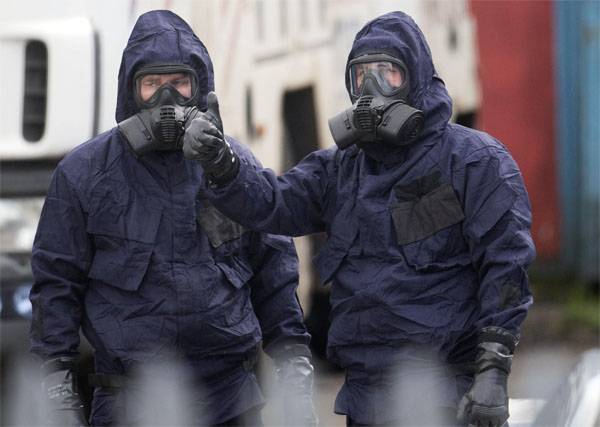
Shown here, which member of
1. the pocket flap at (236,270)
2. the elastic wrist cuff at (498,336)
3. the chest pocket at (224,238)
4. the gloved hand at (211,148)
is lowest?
the elastic wrist cuff at (498,336)

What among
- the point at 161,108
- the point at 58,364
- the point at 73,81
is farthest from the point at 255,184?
the point at 73,81

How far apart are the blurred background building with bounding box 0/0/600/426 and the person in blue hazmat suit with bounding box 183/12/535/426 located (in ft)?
5.68

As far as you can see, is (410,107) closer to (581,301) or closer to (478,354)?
(478,354)

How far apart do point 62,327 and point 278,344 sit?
65 centimetres

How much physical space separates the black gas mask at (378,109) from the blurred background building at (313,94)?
1705 mm

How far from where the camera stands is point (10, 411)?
6023mm

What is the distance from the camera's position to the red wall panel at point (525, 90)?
36.8 ft

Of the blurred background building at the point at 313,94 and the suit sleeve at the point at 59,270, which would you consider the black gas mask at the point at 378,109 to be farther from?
the blurred background building at the point at 313,94

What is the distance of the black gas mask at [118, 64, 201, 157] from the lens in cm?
453

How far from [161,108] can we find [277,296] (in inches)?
26.9

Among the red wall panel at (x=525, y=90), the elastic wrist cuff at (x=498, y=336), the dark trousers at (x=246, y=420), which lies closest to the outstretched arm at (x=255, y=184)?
the dark trousers at (x=246, y=420)

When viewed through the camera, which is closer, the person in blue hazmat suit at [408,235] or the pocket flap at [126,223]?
the person in blue hazmat suit at [408,235]

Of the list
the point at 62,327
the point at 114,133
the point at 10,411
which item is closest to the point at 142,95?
the point at 114,133

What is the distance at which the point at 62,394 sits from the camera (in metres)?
4.58
